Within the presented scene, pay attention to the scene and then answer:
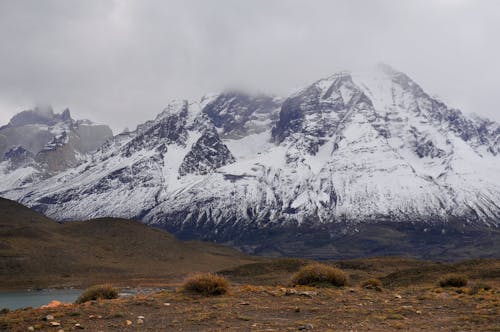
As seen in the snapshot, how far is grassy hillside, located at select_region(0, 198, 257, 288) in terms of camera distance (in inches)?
5015

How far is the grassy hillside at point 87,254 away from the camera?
12738cm

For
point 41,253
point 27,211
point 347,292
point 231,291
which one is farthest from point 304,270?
point 27,211

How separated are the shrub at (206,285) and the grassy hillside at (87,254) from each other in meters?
92.2

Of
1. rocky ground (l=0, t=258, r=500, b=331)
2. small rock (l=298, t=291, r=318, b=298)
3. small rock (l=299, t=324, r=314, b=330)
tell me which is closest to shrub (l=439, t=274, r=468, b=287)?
rocky ground (l=0, t=258, r=500, b=331)

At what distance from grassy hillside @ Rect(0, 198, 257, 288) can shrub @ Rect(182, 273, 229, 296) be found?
92.2 metres

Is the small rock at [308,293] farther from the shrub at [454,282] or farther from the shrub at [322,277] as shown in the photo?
the shrub at [454,282]

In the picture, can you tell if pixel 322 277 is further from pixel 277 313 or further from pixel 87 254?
pixel 87 254

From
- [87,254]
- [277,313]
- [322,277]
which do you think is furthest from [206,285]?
[87,254]

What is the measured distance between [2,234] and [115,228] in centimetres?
3939

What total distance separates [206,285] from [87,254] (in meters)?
130

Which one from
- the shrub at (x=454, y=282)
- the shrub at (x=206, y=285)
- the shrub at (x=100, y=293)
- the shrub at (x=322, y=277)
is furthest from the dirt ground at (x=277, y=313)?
the shrub at (x=454, y=282)

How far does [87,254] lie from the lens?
151500 millimetres

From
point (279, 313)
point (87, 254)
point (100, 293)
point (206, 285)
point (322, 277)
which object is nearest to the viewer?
point (279, 313)

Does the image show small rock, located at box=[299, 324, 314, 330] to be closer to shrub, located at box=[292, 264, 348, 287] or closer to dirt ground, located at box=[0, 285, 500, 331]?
dirt ground, located at box=[0, 285, 500, 331]
